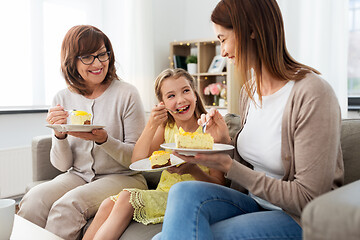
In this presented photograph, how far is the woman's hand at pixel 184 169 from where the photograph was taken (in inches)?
53.9

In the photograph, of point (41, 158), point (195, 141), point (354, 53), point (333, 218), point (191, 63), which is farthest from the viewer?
point (191, 63)

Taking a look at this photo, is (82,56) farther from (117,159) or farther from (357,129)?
(357,129)

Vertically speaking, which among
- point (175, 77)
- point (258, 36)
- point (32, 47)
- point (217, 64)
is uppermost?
point (32, 47)

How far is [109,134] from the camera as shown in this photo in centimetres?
170

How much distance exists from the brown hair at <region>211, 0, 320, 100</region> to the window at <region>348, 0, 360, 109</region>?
2.30 metres

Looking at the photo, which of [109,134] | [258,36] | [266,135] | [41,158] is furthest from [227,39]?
[41,158]

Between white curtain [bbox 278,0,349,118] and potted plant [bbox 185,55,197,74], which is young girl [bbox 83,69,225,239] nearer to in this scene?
white curtain [bbox 278,0,349,118]

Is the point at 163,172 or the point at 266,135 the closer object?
the point at 266,135

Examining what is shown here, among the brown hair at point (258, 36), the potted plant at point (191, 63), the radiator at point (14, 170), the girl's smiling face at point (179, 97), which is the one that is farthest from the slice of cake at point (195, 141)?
the potted plant at point (191, 63)

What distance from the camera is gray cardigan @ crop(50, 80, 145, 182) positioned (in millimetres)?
1662

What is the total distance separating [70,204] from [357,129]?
47.0 inches

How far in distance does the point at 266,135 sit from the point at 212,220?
1.14 ft

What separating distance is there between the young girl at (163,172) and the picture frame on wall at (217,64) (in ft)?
6.48

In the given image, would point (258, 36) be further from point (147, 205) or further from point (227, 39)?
point (147, 205)
